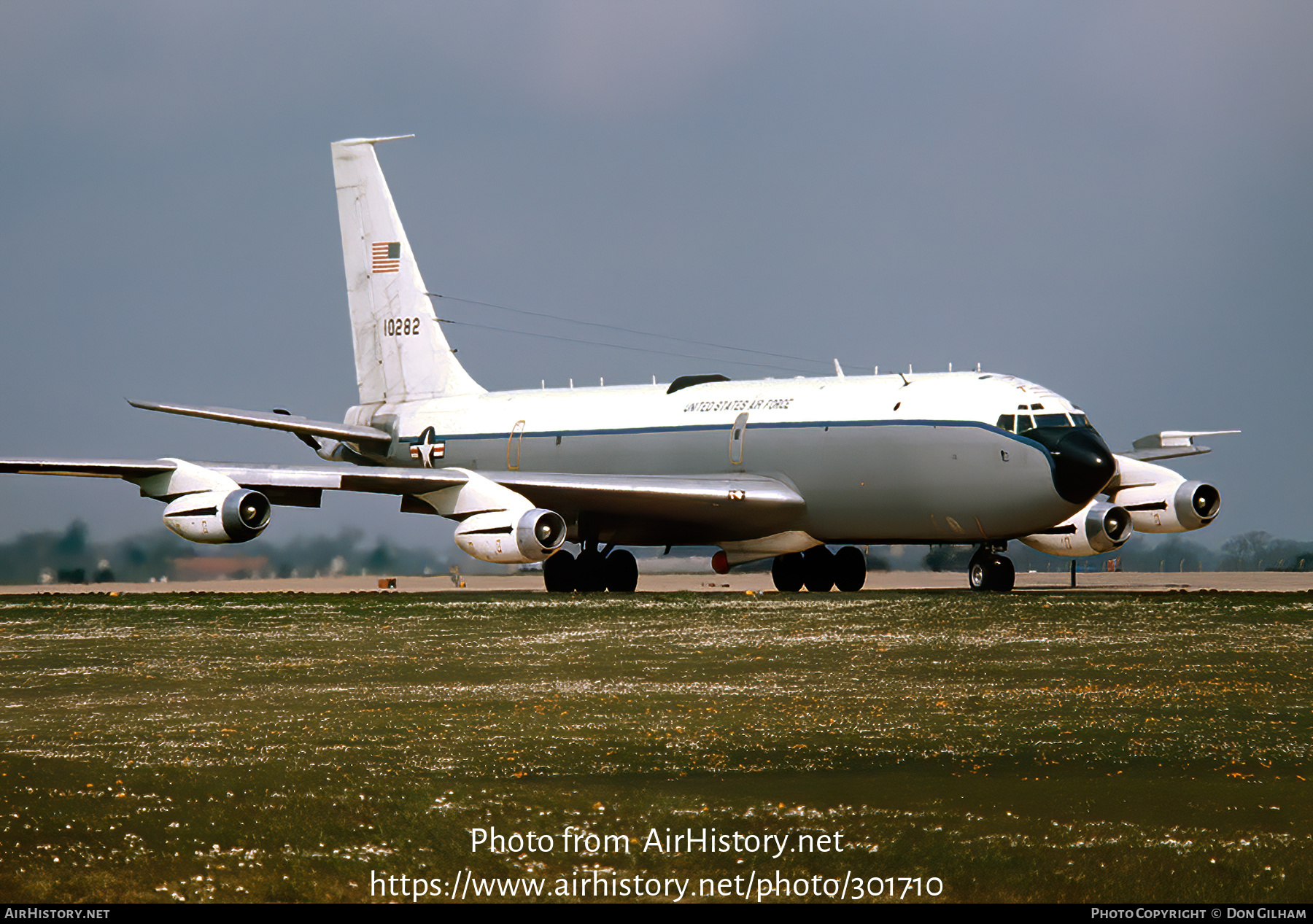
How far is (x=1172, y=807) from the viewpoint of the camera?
7.46 m

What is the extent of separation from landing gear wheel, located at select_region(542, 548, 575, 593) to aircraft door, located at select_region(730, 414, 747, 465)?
14.2 ft

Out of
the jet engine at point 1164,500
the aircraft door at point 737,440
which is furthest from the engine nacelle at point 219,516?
the jet engine at point 1164,500

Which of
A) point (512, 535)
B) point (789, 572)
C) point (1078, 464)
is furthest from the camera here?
point (789, 572)

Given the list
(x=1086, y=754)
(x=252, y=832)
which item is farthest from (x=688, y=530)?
(x=252, y=832)

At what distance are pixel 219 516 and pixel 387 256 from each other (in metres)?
14.8

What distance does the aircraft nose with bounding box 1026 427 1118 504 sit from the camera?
26.3m

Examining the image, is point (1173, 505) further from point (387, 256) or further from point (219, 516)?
point (387, 256)

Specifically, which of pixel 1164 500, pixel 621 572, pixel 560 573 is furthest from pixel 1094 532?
pixel 560 573

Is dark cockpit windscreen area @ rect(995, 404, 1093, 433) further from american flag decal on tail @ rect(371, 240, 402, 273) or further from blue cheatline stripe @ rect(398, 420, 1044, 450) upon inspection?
american flag decal on tail @ rect(371, 240, 402, 273)

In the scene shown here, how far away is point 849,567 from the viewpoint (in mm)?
34438

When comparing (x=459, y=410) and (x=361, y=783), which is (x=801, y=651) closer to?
(x=361, y=783)

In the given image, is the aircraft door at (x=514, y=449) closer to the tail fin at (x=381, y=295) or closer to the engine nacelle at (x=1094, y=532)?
the tail fin at (x=381, y=295)
